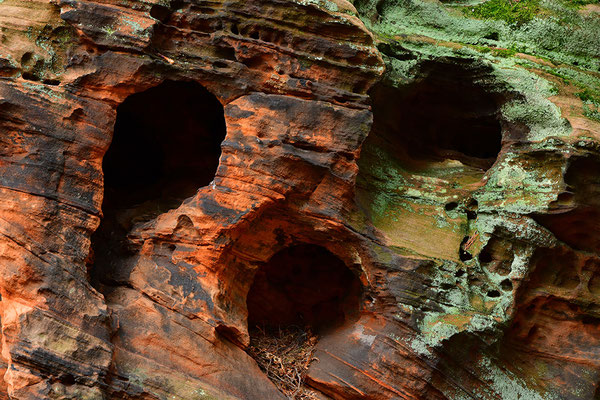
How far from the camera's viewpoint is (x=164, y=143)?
22.0 feet

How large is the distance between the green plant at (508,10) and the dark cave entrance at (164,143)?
3.07 meters

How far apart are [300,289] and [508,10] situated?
3.80 meters

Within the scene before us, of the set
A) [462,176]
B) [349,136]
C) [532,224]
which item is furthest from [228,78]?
[532,224]

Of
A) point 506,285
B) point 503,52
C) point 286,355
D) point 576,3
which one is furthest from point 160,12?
point 576,3

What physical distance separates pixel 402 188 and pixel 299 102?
1527mm

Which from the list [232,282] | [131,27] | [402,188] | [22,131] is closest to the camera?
[22,131]

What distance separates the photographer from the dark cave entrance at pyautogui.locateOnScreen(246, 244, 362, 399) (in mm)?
5969

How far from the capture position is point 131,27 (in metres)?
5.19

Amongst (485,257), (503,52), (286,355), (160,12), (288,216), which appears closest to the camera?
(160,12)

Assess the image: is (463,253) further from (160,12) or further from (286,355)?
(160,12)

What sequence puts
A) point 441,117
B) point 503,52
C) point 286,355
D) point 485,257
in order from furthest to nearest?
point 441,117 < point 503,52 < point 286,355 < point 485,257

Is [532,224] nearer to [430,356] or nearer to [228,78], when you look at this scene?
[430,356]

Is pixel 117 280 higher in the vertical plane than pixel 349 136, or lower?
lower

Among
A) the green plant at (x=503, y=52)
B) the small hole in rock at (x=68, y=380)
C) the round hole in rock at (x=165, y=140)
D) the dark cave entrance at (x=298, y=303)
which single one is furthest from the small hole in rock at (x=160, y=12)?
the green plant at (x=503, y=52)
